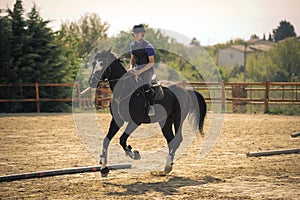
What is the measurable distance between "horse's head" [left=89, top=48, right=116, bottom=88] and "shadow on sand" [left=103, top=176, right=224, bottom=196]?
1.58m

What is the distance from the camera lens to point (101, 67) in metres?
6.28

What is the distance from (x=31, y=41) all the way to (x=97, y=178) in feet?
53.9

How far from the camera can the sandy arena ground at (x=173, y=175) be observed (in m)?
5.27

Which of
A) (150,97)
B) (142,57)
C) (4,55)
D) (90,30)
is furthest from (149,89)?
(90,30)

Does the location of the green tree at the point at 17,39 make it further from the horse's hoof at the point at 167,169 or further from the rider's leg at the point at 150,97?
the horse's hoof at the point at 167,169

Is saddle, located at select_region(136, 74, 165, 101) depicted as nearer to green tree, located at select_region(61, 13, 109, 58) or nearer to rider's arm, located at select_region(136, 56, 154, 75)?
rider's arm, located at select_region(136, 56, 154, 75)

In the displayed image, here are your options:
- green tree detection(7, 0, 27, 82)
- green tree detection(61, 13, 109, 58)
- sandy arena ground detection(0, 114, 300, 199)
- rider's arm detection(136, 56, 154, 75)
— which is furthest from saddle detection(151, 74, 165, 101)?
green tree detection(61, 13, 109, 58)

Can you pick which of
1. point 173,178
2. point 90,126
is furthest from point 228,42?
point 173,178

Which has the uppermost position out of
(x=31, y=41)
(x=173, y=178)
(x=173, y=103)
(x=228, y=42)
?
(x=228, y=42)

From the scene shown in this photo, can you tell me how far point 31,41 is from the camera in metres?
21.1

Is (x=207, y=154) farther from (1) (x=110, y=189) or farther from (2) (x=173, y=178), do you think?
(1) (x=110, y=189)

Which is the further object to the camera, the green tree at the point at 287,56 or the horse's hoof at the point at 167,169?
the green tree at the point at 287,56

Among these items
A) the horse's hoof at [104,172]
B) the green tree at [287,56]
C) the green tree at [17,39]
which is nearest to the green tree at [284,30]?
the green tree at [287,56]

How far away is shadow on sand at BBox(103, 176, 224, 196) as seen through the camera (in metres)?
5.38
